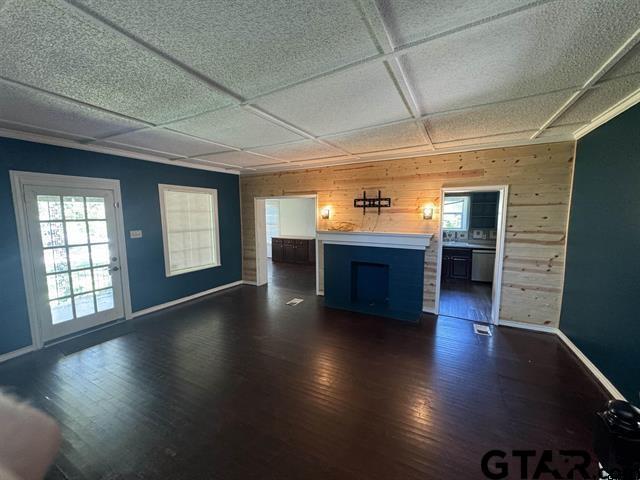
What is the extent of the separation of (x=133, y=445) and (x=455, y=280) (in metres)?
6.33

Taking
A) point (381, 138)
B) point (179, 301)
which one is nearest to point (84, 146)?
point (179, 301)

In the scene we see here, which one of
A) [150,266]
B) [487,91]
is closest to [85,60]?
[487,91]

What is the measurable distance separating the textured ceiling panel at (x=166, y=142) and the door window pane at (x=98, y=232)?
1.23 m

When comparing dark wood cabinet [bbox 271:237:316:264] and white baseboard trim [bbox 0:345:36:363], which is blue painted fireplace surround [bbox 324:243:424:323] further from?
white baseboard trim [bbox 0:345:36:363]

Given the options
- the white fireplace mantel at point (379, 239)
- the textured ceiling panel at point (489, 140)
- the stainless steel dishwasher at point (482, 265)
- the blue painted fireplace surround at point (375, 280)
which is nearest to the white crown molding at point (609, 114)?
the textured ceiling panel at point (489, 140)

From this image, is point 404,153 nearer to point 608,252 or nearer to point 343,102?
point 343,102

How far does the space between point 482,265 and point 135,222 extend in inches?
279

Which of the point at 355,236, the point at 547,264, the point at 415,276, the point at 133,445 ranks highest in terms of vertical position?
the point at 355,236

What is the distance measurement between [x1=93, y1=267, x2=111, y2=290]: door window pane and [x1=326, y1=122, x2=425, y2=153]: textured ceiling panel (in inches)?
150

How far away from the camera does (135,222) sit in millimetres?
4199

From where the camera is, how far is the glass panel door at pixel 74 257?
3223 millimetres

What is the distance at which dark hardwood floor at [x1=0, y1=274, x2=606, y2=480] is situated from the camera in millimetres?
1775

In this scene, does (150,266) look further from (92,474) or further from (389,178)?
(389,178)

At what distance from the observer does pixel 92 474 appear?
167cm
